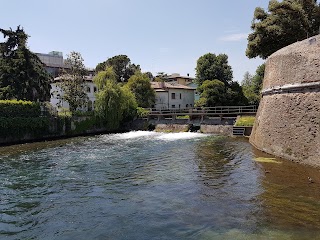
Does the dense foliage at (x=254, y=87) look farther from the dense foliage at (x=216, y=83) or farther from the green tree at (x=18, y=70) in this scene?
the green tree at (x=18, y=70)

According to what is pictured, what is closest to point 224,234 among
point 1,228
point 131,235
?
point 131,235

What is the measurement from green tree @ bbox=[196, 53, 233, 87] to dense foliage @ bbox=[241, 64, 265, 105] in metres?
5.67

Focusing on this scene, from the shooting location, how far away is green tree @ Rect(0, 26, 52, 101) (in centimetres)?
3578

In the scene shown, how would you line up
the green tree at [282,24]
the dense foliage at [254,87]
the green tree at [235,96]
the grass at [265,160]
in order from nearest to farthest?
the grass at [265,160] < the green tree at [282,24] < the green tree at [235,96] < the dense foliage at [254,87]

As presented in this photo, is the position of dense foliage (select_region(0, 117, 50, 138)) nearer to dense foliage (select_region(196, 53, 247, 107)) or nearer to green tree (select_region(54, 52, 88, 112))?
green tree (select_region(54, 52, 88, 112))

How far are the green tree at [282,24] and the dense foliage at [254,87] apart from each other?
15.6 meters

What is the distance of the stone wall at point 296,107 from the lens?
16016mm

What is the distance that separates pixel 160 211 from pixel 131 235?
1965 mm

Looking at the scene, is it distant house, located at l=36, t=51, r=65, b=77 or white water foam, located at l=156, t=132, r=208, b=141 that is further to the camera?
distant house, located at l=36, t=51, r=65, b=77

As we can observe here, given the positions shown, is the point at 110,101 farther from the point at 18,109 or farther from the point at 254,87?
the point at 254,87

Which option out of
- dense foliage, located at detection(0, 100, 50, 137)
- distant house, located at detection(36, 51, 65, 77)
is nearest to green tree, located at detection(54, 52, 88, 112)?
dense foliage, located at detection(0, 100, 50, 137)

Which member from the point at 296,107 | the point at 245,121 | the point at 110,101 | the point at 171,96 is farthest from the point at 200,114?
the point at 296,107

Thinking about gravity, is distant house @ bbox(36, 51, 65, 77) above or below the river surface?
above

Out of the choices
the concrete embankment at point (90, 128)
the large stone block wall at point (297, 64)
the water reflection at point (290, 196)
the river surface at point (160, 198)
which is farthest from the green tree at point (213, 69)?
the water reflection at point (290, 196)
